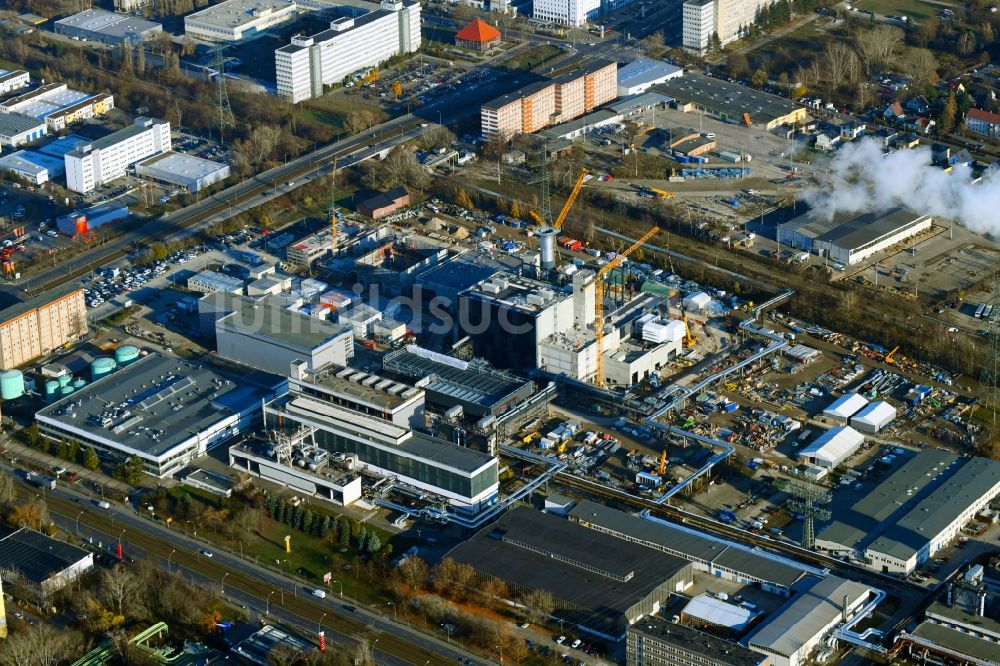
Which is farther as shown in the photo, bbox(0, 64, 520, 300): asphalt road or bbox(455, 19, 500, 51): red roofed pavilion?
bbox(455, 19, 500, 51): red roofed pavilion

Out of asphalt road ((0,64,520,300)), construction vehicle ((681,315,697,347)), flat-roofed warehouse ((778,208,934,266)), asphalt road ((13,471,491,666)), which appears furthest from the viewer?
asphalt road ((0,64,520,300))

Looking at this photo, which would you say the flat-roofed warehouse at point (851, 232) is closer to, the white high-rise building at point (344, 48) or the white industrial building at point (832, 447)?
the white industrial building at point (832, 447)

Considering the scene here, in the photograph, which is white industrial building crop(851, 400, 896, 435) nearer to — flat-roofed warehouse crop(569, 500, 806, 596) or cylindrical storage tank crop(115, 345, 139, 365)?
flat-roofed warehouse crop(569, 500, 806, 596)

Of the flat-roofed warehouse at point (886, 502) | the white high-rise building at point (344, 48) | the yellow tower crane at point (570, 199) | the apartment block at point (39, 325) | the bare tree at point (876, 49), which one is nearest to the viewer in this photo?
the flat-roofed warehouse at point (886, 502)

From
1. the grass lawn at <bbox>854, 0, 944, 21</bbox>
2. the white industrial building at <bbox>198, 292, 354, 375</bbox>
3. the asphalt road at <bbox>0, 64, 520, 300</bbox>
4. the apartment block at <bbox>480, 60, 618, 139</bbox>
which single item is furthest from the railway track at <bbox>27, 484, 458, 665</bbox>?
the grass lawn at <bbox>854, 0, 944, 21</bbox>

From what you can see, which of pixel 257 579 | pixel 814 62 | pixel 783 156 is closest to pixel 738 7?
pixel 814 62

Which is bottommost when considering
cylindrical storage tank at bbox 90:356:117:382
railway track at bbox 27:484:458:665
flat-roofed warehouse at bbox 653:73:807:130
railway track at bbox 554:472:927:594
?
railway track at bbox 27:484:458:665

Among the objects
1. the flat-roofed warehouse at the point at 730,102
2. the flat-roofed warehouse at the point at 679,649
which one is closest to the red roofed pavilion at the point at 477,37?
the flat-roofed warehouse at the point at 730,102
